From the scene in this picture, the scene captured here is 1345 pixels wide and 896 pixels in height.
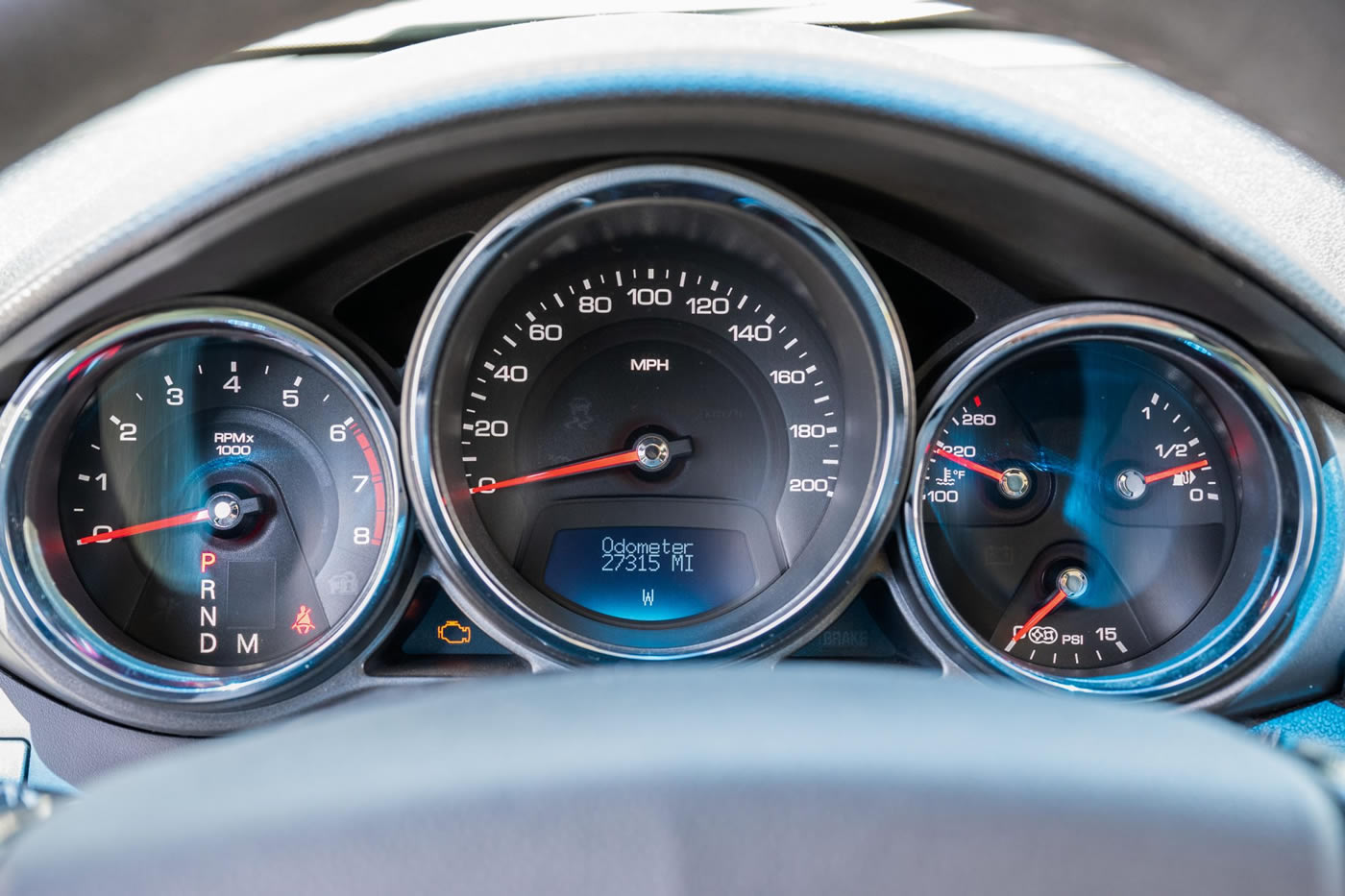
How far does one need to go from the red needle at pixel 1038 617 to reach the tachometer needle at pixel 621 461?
2.41 ft

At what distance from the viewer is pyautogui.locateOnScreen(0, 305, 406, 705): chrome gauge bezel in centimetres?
200

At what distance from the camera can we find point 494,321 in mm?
2293

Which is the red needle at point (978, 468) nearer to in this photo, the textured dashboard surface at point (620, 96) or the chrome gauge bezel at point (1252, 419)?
the chrome gauge bezel at point (1252, 419)

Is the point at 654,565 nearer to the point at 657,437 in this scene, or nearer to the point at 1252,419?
the point at 657,437

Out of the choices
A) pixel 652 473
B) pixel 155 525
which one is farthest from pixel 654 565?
pixel 155 525

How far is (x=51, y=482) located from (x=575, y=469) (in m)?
0.94

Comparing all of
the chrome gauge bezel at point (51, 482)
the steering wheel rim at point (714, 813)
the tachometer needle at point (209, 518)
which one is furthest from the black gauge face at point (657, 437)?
the steering wheel rim at point (714, 813)

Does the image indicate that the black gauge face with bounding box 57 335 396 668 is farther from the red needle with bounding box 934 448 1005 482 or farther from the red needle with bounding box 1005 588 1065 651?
the red needle with bounding box 1005 588 1065 651

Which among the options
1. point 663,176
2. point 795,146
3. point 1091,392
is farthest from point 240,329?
point 1091,392

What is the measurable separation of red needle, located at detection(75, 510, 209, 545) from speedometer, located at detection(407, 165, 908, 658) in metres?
0.51

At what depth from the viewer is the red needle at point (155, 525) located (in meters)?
2.23

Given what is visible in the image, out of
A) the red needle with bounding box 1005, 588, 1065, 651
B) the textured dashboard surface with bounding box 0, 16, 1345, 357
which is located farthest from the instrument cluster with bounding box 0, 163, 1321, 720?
the textured dashboard surface with bounding box 0, 16, 1345, 357

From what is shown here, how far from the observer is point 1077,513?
92.4 inches

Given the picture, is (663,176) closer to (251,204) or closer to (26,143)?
(251,204)
